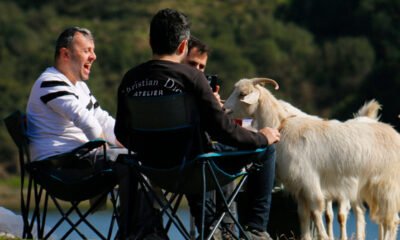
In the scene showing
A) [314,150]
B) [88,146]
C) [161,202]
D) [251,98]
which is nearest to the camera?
[161,202]

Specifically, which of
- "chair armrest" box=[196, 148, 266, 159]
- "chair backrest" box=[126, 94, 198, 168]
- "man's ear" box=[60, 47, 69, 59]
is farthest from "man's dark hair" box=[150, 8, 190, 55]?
"man's ear" box=[60, 47, 69, 59]

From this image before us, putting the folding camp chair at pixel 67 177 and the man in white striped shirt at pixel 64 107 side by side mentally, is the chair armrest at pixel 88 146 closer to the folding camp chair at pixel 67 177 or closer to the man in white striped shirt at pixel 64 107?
the folding camp chair at pixel 67 177

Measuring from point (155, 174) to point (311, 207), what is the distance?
257cm

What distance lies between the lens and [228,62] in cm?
6788

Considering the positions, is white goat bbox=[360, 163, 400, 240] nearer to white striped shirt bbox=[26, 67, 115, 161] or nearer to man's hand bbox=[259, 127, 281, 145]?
man's hand bbox=[259, 127, 281, 145]

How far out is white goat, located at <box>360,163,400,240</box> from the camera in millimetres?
9070

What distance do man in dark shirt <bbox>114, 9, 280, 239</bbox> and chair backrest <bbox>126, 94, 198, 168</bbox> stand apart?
0.05 meters

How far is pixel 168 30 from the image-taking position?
664 cm

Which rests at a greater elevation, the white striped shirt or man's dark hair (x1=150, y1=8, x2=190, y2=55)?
man's dark hair (x1=150, y1=8, x2=190, y2=55)

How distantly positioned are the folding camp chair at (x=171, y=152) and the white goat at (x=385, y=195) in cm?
261

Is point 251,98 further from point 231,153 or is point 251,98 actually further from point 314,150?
point 231,153

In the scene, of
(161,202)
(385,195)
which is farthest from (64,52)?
(385,195)

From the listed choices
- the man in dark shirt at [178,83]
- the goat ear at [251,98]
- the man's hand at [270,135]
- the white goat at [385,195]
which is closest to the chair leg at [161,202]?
the man in dark shirt at [178,83]

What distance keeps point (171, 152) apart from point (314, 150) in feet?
8.59
